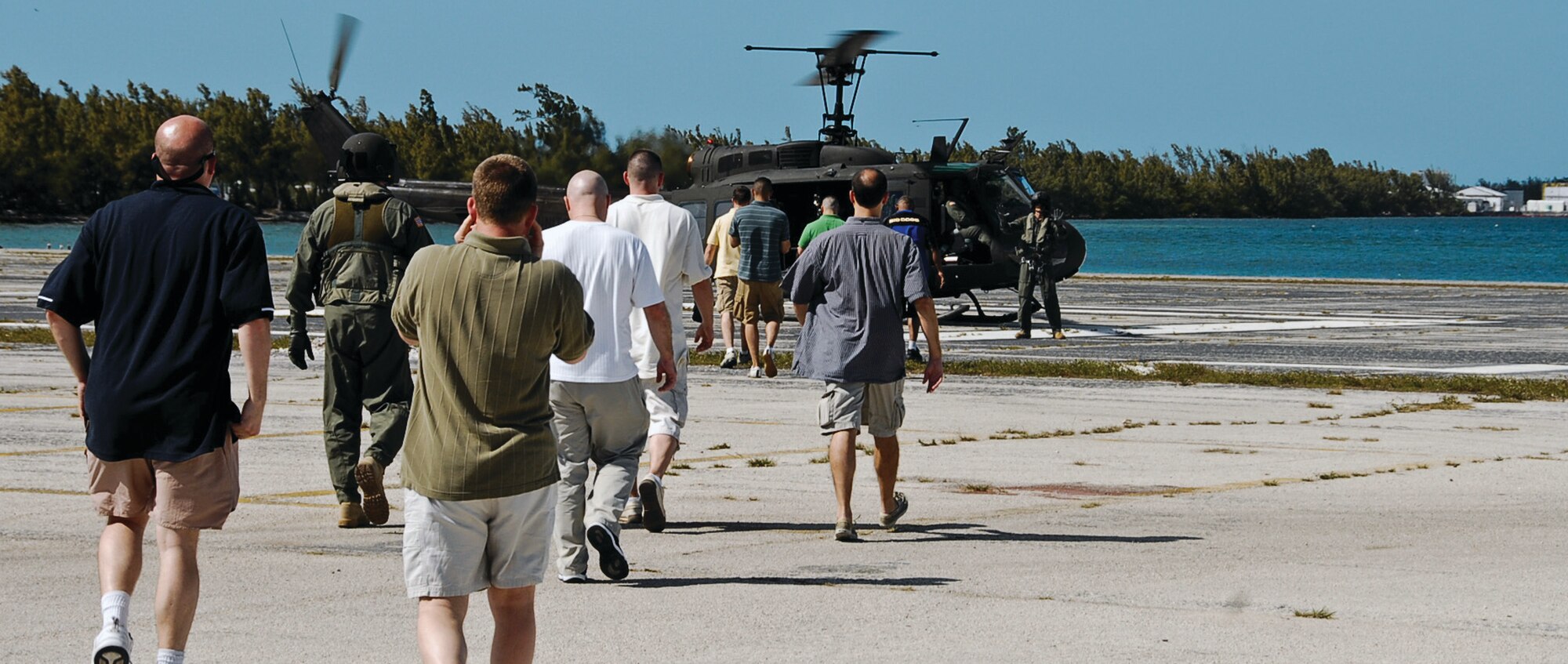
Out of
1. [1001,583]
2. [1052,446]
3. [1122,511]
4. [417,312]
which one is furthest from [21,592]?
[1052,446]

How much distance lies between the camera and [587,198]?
21.6ft

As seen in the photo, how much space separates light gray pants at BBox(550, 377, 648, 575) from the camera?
6344 mm

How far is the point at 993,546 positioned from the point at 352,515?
282cm

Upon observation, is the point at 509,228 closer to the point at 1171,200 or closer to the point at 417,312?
the point at 417,312

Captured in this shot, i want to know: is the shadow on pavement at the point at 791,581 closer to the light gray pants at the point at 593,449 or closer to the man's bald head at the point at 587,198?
the light gray pants at the point at 593,449

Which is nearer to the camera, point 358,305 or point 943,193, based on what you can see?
point 358,305

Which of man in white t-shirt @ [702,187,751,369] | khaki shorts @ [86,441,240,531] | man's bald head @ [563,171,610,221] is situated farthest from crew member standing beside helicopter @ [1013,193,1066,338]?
khaki shorts @ [86,441,240,531]

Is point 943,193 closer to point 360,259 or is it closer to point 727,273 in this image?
point 727,273

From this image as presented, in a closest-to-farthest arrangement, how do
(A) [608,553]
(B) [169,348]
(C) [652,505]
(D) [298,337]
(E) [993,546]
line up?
1. (B) [169,348]
2. (A) [608,553]
3. (E) [993,546]
4. (C) [652,505]
5. (D) [298,337]

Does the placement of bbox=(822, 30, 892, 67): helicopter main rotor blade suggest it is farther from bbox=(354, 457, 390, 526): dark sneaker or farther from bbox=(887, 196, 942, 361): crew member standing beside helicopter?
bbox=(354, 457, 390, 526): dark sneaker

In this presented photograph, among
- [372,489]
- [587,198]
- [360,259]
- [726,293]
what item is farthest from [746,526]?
[726,293]

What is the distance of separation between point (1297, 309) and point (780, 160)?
888cm

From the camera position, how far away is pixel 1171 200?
18125 centimetres

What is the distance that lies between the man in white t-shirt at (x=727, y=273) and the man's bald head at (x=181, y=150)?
1104 cm
